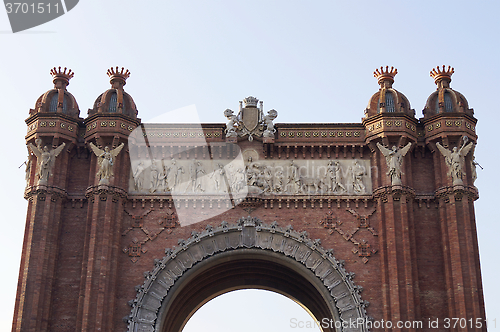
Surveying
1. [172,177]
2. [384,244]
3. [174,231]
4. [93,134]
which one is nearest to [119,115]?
[93,134]

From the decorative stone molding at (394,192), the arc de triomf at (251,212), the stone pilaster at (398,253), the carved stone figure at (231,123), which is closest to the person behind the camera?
the stone pilaster at (398,253)

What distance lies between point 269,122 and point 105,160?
655cm

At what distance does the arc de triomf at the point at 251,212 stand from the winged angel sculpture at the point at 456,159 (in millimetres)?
54

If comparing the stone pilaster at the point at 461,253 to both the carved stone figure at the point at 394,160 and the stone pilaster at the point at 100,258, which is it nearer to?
the carved stone figure at the point at 394,160

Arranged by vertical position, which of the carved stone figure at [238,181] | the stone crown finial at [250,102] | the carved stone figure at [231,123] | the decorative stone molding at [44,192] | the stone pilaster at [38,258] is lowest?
the stone pilaster at [38,258]

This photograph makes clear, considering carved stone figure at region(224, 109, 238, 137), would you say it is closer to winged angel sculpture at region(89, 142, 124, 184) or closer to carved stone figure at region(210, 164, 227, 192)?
carved stone figure at region(210, 164, 227, 192)

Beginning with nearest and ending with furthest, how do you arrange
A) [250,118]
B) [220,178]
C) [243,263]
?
1. [220,178]
2. [250,118]
3. [243,263]

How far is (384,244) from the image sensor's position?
28578 mm

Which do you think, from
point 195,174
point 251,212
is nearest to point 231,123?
point 195,174

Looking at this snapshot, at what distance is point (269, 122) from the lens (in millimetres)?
30500

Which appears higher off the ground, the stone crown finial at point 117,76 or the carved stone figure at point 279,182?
the stone crown finial at point 117,76

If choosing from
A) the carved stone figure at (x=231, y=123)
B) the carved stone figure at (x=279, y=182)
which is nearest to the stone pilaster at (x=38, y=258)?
the carved stone figure at (x=231, y=123)

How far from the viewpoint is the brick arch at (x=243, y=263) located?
28.0 meters

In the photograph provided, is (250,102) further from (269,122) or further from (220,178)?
(220,178)
